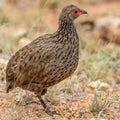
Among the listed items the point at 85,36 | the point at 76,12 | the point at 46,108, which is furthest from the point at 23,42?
the point at 46,108

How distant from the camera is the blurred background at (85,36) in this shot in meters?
7.21

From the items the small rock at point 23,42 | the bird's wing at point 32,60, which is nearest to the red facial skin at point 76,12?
the bird's wing at point 32,60

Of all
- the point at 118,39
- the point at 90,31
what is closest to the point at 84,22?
the point at 90,31

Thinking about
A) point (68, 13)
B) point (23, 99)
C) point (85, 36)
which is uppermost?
point (68, 13)

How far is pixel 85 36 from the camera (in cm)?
991

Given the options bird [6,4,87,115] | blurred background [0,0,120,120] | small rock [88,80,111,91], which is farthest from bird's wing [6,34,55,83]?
small rock [88,80,111,91]

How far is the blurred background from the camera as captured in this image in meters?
7.21

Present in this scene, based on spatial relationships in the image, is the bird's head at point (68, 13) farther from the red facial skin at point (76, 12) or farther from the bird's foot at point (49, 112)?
the bird's foot at point (49, 112)

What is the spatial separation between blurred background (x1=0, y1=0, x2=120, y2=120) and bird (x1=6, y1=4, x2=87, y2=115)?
Result: 1.60ft

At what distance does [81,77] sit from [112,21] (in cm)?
362

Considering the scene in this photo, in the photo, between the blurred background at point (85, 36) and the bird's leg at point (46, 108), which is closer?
the bird's leg at point (46, 108)

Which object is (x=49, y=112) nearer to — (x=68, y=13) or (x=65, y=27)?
(x=65, y=27)

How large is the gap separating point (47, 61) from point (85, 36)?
3.98 metres

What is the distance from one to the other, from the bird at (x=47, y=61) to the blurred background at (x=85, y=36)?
486mm
